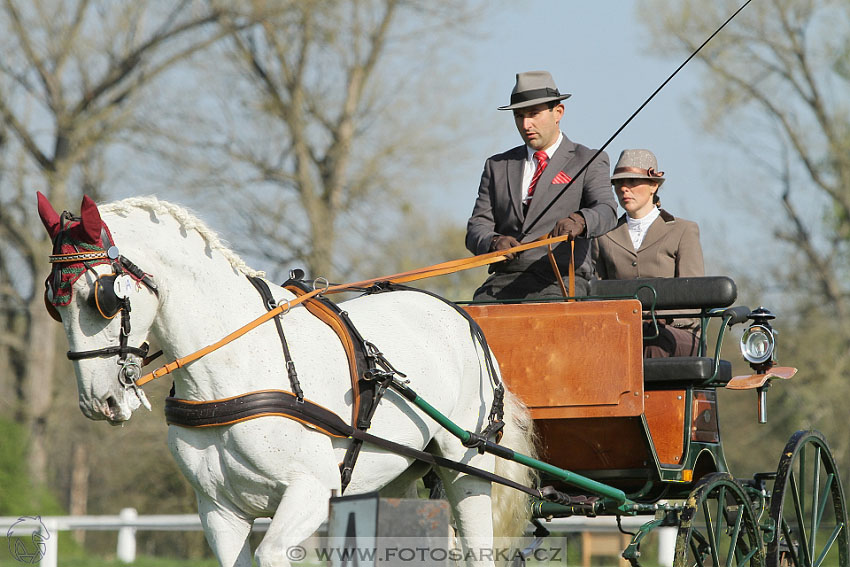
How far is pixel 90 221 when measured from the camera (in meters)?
3.66

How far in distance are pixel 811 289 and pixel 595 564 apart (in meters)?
7.89

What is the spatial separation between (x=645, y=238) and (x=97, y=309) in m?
3.34

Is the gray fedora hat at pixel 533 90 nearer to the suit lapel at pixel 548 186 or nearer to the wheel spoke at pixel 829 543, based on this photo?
the suit lapel at pixel 548 186

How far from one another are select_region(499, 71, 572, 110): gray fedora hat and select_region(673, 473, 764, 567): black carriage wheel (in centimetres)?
189

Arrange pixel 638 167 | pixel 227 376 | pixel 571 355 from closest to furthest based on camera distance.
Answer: pixel 227 376
pixel 571 355
pixel 638 167

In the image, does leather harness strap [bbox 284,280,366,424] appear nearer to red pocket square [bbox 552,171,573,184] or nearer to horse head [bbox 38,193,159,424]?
horse head [bbox 38,193,159,424]

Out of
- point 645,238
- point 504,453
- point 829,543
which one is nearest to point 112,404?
point 504,453

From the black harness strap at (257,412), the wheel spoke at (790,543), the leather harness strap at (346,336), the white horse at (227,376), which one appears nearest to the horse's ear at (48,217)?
the white horse at (227,376)

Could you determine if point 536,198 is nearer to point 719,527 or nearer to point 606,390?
point 606,390

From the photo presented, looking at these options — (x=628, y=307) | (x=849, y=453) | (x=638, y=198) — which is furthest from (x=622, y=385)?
(x=849, y=453)

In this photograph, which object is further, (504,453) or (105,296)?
(504,453)

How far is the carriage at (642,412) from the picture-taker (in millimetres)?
Answer: 4836

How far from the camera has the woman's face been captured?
624 centimetres

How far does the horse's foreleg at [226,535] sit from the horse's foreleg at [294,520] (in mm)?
201
